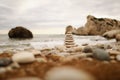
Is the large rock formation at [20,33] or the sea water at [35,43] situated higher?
the large rock formation at [20,33]

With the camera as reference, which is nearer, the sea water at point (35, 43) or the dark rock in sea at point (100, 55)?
the dark rock in sea at point (100, 55)

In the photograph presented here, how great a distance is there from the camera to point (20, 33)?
41156 millimetres

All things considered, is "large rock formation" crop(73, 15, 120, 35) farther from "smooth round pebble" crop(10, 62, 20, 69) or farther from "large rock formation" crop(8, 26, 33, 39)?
"smooth round pebble" crop(10, 62, 20, 69)

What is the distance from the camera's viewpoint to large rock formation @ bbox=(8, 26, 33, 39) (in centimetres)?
4097

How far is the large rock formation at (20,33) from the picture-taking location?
41.0m

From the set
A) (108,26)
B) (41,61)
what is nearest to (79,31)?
(108,26)

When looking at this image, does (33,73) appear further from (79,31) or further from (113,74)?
(79,31)

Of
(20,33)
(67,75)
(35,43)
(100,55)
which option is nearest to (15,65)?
(67,75)

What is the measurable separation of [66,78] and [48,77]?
0.28 metres

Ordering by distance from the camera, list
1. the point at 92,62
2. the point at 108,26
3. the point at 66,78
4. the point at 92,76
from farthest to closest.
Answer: the point at 108,26 → the point at 92,62 → the point at 92,76 → the point at 66,78

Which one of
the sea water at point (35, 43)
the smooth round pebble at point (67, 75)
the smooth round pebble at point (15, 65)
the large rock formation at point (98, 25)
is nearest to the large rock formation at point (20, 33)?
the sea water at point (35, 43)

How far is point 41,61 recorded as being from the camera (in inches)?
184

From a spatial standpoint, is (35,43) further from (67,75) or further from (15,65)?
(67,75)

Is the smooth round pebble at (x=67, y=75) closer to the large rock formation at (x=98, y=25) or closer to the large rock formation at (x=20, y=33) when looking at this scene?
the large rock formation at (x=20, y=33)
